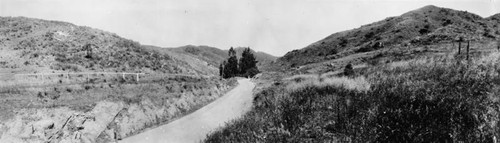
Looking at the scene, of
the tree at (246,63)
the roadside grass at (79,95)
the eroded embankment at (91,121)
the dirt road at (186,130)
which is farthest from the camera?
the tree at (246,63)

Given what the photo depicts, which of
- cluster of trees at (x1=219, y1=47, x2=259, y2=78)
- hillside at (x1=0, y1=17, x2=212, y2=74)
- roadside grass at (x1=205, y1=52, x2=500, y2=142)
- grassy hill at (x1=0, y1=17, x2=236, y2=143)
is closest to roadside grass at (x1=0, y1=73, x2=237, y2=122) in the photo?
grassy hill at (x1=0, y1=17, x2=236, y2=143)

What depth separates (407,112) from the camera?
3924 millimetres

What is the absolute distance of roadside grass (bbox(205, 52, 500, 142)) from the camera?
3.36 m

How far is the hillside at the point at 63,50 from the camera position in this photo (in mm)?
32875

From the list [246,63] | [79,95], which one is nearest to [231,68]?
[246,63]

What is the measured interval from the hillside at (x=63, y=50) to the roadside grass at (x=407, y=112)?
33062mm

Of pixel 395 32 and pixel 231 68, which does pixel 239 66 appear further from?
pixel 395 32

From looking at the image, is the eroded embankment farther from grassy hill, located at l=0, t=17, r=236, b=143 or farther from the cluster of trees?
the cluster of trees

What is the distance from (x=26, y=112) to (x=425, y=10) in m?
105

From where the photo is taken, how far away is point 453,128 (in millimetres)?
3270

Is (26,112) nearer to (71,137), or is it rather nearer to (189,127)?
(71,137)

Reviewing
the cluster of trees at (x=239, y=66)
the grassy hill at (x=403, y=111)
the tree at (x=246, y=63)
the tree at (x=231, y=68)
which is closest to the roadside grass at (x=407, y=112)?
the grassy hill at (x=403, y=111)

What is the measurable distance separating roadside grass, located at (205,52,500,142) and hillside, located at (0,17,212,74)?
33.1 m

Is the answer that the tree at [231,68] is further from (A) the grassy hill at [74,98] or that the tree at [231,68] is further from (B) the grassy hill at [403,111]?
(B) the grassy hill at [403,111]
